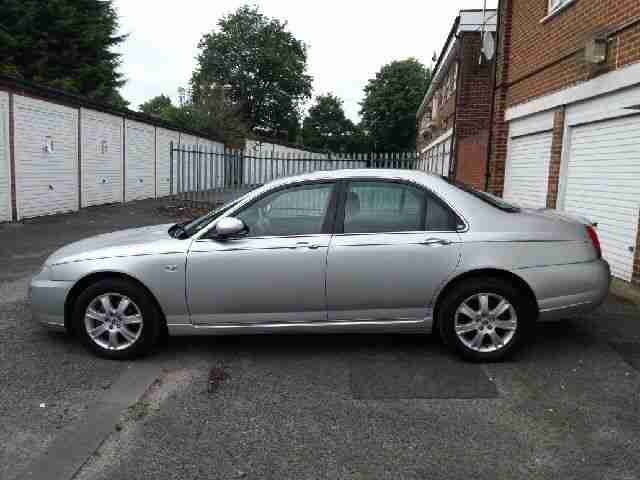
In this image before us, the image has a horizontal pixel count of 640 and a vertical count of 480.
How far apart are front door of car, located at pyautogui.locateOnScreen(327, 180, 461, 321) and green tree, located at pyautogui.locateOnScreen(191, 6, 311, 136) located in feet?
189

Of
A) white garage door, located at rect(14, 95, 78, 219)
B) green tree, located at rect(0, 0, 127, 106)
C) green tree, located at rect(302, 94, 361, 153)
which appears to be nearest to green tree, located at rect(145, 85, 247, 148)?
green tree, located at rect(0, 0, 127, 106)

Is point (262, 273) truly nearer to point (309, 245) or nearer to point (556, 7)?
point (309, 245)

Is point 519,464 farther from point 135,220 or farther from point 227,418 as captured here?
point 135,220

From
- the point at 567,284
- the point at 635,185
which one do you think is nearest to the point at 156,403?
the point at 567,284

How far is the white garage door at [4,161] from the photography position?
42.5 ft

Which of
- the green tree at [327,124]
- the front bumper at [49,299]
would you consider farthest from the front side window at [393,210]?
the green tree at [327,124]

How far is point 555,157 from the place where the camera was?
29.7 ft

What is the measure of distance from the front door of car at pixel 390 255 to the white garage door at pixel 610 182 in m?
3.73

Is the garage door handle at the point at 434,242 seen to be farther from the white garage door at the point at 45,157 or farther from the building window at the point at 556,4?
the white garage door at the point at 45,157

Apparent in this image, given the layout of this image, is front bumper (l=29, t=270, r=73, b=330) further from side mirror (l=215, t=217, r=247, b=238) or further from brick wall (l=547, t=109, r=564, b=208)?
brick wall (l=547, t=109, r=564, b=208)

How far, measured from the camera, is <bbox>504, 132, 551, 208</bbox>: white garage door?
9.65m

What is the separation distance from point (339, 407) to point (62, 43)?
1246 inches

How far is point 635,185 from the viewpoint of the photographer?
6.93m

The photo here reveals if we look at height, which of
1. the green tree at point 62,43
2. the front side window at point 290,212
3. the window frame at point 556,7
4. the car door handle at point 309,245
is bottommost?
the car door handle at point 309,245
